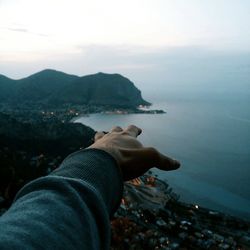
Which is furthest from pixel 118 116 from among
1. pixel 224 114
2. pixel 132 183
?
pixel 132 183

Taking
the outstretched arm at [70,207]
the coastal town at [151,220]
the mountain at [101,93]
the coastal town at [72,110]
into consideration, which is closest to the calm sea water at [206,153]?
the coastal town at [151,220]

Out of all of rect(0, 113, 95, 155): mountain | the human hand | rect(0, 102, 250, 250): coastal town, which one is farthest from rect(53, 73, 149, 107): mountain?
the human hand

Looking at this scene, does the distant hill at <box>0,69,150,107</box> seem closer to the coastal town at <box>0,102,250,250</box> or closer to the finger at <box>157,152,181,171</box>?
the coastal town at <box>0,102,250,250</box>

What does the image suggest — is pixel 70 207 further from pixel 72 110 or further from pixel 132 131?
pixel 72 110

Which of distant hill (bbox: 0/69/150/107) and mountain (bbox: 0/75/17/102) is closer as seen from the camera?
mountain (bbox: 0/75/17/102)

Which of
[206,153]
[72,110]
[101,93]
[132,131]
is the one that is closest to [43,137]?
[206,153]
